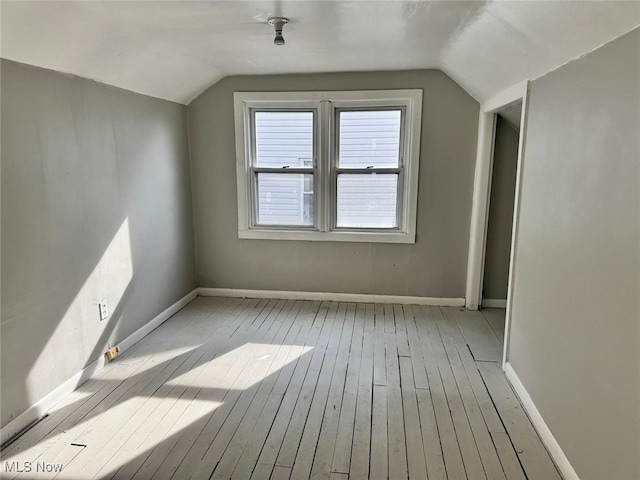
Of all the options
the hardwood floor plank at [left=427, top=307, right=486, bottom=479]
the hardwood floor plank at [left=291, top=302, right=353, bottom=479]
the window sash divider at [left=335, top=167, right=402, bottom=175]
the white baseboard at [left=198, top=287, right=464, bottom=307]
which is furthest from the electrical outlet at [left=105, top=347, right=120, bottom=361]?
the window sash divider at [left=335, top=167, right=402, bottom=175]

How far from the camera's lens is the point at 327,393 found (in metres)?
2.51

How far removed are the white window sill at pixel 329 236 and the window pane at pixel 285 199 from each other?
12cm

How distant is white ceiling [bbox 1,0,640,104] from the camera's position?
1.79m

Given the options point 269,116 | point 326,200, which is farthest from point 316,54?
point 326,200

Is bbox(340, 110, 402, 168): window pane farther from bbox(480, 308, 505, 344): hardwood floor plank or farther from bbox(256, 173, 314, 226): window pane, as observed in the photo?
bbox(480, 308, 505, 344): hardwood floor plank

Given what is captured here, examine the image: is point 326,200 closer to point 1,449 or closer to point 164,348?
point 164,348

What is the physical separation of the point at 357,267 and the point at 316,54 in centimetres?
199

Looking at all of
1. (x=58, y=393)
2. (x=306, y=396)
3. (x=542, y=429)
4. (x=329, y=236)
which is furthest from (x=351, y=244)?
(x=58, y=393)

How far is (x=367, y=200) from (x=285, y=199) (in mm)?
823

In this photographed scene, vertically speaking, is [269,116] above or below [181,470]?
above

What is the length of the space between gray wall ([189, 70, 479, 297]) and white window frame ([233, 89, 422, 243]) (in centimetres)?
7

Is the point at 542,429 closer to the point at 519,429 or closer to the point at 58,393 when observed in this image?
the point at 519,429

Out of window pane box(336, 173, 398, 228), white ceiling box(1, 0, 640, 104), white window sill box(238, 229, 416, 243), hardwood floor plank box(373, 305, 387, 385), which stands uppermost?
white ceiling box(1, 0, 640, 104)

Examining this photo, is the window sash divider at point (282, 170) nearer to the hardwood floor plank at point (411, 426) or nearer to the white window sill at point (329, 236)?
the white window sill at point (329, 236)
